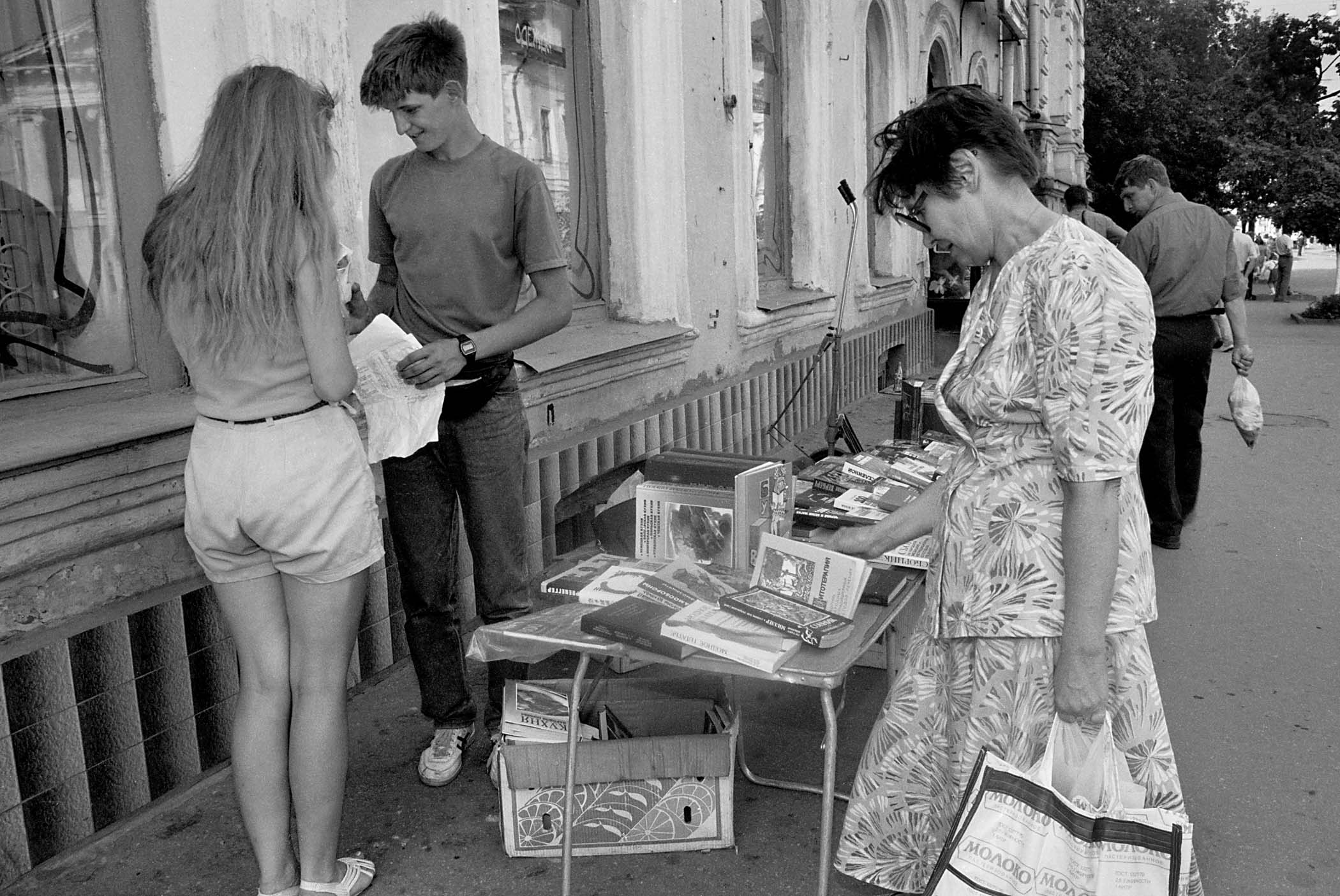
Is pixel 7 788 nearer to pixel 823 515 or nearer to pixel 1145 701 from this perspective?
pixel 823 515

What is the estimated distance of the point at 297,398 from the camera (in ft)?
7.84

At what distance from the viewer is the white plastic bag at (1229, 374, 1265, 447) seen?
18.3ft

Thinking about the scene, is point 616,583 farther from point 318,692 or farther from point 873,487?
point 873,487

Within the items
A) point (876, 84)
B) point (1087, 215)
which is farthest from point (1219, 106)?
point (1087, 215)

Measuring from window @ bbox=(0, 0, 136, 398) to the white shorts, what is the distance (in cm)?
103

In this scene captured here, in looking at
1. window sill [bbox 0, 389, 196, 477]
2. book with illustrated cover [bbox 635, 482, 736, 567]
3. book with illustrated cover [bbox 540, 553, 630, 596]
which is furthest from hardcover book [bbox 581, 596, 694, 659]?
window sill [bbox 0, 389, 196, 477]

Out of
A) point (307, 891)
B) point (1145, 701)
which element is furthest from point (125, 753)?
point (1145, 701)

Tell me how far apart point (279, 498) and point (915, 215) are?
4.44ft

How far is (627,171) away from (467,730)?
3.34 meters

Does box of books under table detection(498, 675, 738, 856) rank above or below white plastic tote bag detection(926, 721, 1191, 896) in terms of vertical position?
below

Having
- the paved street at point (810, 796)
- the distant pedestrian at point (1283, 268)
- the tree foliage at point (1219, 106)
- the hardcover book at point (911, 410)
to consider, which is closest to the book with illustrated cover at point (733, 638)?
the paved street at point (810, 796)

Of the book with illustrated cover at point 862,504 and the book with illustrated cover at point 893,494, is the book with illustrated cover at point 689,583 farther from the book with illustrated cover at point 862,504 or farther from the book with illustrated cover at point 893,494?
the book with illustrated cover at point 893,494

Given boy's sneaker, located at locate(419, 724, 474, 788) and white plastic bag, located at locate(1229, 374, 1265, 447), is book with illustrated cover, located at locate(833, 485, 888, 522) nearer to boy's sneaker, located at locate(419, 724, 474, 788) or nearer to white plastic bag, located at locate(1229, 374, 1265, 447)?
boy's sneaker, located at locate(419, 724, 474, 788)

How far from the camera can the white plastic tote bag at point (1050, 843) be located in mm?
1937
